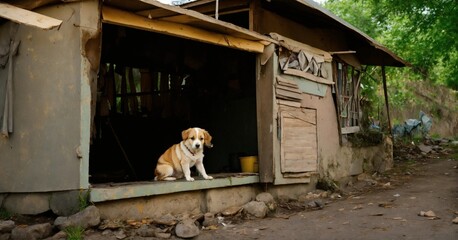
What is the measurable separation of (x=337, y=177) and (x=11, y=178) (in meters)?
6.65

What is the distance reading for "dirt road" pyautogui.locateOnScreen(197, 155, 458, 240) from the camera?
584 cm

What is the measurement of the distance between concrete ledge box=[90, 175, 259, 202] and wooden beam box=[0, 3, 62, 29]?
192 centimetres

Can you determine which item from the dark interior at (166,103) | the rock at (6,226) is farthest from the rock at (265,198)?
the rock at (6,226)

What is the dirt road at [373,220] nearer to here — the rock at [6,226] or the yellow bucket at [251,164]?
the yellow bucket at [251,164]

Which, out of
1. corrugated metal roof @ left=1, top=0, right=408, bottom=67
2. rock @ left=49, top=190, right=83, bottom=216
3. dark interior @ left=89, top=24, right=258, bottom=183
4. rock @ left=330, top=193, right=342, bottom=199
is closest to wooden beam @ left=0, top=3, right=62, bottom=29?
corrugated metal roof @ left=1, top=0, right=408, bottom=67

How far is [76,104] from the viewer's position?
545 centimetres

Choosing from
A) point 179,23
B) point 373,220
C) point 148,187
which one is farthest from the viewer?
point 373,220

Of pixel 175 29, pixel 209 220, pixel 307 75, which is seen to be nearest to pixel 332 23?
pixel 307 75

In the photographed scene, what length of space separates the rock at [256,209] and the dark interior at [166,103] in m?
2.14

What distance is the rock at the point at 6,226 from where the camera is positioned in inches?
196

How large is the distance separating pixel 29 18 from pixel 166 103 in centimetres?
570

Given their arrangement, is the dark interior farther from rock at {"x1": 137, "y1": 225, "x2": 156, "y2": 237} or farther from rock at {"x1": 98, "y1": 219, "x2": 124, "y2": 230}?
rock at {"x1": 137, "y1": 225, "x2": 156, "y2": 237}

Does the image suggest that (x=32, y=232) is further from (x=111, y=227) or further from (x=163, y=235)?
(x=163, y=235)

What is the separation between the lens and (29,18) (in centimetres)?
487
